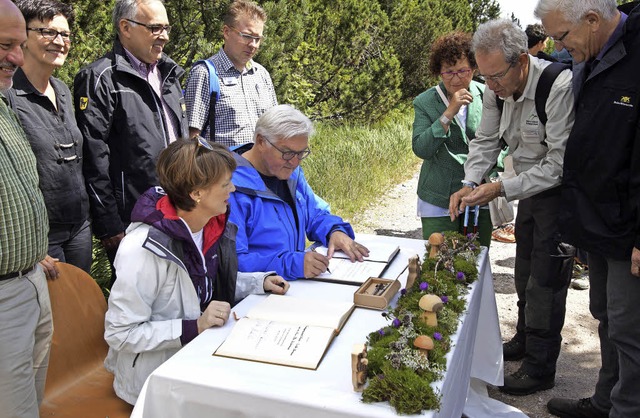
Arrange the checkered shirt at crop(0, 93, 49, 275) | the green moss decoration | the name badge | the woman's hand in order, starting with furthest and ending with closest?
1. the name badge
2. the woman's hand
3. the checkered shirt at crop(0, 93, 49, 275)
4. the green moss decoration

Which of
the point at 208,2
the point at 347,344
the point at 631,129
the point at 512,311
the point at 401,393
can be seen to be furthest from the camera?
the point at 208,2

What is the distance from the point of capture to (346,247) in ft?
9.72

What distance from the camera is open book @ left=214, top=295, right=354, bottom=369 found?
1.88m

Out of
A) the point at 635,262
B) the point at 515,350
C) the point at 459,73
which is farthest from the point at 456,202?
the point at 515,350

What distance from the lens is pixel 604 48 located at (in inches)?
95.3

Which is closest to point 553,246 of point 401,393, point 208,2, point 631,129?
point 631,129

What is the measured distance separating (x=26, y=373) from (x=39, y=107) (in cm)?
130

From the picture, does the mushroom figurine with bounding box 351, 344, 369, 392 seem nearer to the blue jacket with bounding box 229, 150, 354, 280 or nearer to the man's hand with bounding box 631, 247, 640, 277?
the blue jacket with bounding box 229, 150, 354, 280

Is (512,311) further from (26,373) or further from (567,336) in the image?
(26,373)

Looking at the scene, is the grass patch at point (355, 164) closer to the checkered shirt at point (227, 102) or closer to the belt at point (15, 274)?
the checkered shirt at point (227, 102)

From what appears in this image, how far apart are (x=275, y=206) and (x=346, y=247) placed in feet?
1.33

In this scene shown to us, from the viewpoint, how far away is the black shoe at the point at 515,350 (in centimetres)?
373

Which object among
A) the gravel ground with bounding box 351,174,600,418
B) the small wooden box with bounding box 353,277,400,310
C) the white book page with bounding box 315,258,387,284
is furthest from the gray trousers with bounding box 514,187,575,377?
the small wooden box with bounding box 353,277,400,310

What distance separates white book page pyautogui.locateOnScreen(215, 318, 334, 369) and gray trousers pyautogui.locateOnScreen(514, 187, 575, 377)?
160 cm
